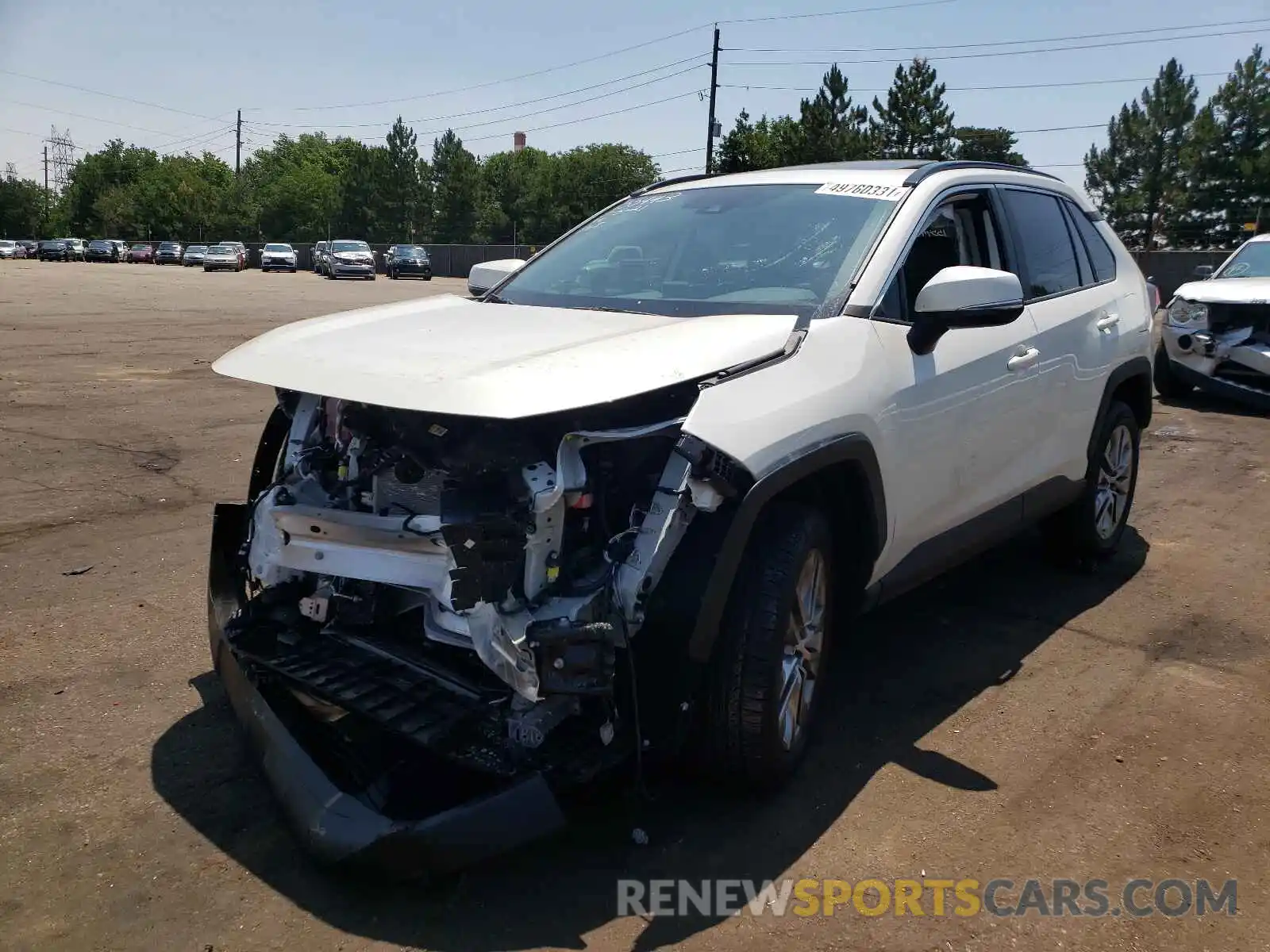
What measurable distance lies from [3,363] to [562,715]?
11.4m

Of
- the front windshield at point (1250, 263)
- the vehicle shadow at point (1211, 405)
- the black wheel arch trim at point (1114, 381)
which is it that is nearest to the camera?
the black wheel arch trim at point (1114, 381)

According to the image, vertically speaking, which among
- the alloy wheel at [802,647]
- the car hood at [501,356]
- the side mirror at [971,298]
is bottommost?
the alloy wheel at [802,647]

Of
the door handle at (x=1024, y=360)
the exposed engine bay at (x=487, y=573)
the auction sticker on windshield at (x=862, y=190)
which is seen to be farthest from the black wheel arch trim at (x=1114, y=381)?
the exposed engine bay at (x=487, y=573)

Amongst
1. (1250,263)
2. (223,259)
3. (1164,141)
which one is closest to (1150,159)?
(1164,141)

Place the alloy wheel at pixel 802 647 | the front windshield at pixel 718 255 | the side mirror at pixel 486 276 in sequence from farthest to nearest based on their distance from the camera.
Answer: the side mirror at pixel 486 276 < the front windshield at pixel 718 255 < the alloy wheel at pixel 802 647

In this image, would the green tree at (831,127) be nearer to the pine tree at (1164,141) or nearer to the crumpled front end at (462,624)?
the pine tree at (1164,141)

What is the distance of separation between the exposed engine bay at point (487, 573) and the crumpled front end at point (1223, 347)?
942 centimetres

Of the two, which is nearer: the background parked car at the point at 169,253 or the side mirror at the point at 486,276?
the side mirror at the point at 486,276

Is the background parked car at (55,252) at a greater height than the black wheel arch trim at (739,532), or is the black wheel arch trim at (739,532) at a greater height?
the background parked car at (55,252)

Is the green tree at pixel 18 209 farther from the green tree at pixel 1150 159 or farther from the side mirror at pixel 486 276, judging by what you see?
the side mirror at pixel 486 276

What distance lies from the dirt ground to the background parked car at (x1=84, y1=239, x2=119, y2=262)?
78578mm

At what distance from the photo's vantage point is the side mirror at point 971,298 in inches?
135

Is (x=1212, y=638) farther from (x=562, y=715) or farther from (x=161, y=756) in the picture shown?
(x=161, y=756)

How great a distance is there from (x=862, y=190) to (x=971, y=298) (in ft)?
2.70
